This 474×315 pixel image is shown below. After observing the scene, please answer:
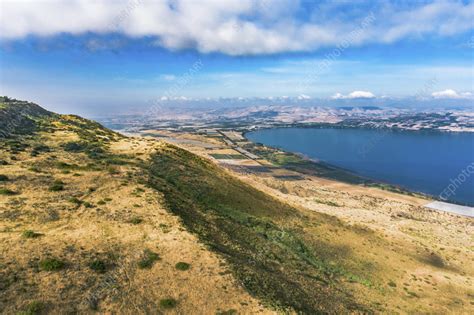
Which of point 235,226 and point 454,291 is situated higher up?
point 235,226

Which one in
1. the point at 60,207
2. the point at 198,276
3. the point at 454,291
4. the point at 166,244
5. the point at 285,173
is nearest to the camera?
the point at 198,276

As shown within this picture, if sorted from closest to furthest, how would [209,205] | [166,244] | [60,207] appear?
[166,244] < [60,207] < [209,205]

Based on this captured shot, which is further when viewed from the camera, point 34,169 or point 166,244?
point 34,169

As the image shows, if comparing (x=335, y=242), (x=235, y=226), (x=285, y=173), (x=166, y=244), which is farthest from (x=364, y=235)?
(x=285, y=173)

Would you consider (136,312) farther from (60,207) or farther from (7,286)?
(60,207)

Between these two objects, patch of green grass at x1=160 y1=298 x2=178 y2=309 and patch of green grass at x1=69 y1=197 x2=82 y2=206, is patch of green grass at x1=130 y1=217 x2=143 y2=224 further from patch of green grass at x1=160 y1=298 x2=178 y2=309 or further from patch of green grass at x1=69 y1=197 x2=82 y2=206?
patch of green grass at x1=160 y1=298 x2=178 y2=309

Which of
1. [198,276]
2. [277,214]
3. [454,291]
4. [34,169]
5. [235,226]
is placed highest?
[34,169]

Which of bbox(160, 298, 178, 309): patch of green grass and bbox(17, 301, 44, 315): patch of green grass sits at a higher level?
bbox(17, 301, 44, 315): patch of green grass

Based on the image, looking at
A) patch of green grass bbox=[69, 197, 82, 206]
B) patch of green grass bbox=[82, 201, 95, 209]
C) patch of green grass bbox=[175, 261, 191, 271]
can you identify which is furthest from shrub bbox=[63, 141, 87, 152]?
patch of green grass bbox=[175, 261, 191, 271]
